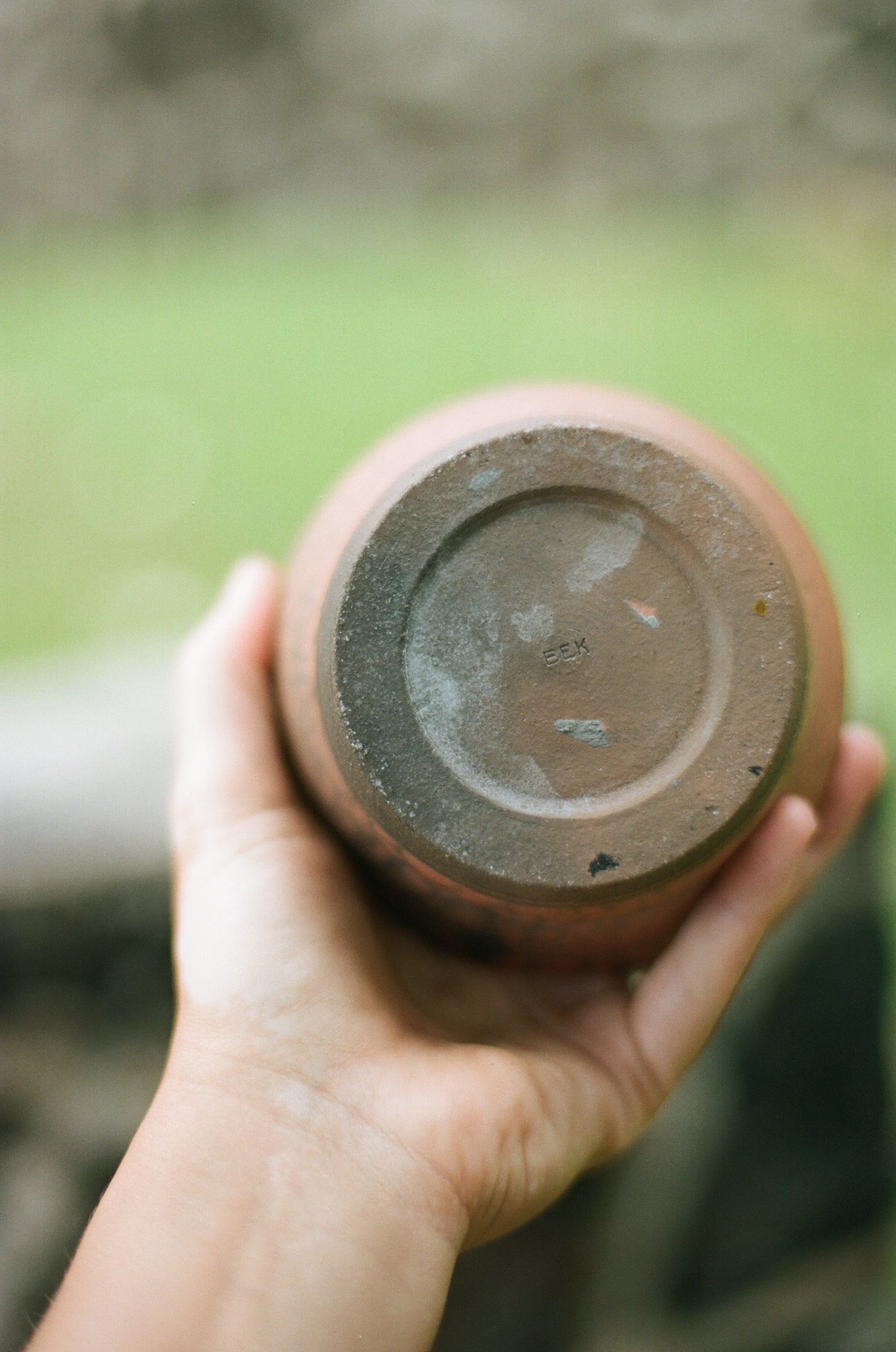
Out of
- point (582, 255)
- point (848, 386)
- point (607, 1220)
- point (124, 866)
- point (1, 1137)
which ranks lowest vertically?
point (607, 1220)

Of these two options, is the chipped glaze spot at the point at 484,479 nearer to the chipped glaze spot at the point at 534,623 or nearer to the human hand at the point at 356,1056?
the chipped glaze spot at the point at 534,623

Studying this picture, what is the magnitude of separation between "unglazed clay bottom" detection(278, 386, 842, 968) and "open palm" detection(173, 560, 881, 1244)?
17cm

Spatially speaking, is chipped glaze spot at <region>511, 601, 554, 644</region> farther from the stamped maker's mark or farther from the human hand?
the human hand

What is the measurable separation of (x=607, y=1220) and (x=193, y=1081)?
3.68ft

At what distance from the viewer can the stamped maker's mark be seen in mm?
982

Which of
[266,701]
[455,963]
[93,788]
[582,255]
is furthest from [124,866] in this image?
[582,255]

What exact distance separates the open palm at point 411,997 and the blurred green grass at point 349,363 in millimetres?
1488

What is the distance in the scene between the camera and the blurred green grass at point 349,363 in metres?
2.71

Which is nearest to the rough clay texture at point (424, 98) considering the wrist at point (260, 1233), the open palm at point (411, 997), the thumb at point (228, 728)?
the thumb at point (228, 728)

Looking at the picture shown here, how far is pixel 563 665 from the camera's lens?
38.7 inches

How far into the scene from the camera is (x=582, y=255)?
2.99 meters

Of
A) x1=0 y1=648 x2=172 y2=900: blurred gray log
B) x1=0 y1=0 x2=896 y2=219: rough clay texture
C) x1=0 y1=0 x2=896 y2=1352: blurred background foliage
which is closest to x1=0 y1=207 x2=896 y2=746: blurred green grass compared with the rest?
x1=0 y1=0 x2=896 y2=1352: blurred background foliage

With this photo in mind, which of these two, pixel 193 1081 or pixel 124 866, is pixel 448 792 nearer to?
pixel 193 1081

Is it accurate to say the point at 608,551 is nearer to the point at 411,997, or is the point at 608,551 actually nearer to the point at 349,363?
the point at 411,997
